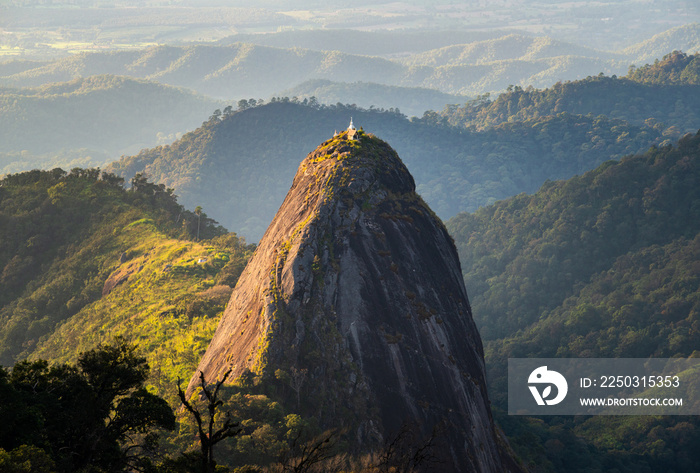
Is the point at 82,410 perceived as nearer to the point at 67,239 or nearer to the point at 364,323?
the point at 364,323

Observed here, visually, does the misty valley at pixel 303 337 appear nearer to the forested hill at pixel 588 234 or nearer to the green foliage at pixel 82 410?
the green foliage at pixel 82 410

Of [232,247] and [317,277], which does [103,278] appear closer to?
[232,247]

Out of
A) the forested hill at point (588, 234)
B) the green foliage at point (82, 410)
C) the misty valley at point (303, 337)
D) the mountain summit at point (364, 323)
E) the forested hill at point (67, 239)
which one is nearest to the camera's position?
the green foliage at point (82, 410)

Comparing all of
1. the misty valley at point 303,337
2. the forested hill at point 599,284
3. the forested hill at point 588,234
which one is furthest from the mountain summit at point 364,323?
the forested hill at point 588,234

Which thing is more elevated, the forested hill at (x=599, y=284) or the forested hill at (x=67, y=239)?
the forested hill at (x=67, y=239)

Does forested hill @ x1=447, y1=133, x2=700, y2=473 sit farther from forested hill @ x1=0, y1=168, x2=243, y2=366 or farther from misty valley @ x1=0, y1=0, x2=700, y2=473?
forested hill @ x1=0, y1=168, x2=243, y2=366

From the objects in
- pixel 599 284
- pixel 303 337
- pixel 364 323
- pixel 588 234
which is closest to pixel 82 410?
pixel 303 337

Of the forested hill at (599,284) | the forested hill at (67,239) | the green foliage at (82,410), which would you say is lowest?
the forested hill at (599,284)
